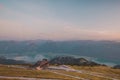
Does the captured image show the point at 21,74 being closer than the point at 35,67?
Yes

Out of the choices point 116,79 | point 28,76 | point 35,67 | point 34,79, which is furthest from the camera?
point 35,67

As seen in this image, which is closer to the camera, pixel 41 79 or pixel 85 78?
pixel 41 79

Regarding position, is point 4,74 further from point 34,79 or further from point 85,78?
point 85,78

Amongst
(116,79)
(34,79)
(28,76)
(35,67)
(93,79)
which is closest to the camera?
(34,79)

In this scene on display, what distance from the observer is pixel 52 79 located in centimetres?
7956

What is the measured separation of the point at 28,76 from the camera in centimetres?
8075

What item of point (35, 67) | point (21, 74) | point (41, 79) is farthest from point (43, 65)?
point (41, 79)

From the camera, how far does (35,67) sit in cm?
10575

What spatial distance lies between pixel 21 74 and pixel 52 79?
450 inches

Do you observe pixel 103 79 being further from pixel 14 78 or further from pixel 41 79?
pixel 14 78

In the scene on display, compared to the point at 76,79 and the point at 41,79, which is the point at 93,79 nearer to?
the point at 76,79

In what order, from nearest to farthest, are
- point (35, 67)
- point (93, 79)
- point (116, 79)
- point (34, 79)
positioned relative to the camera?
point (34, 79) → point (93, 79) → point (116, 79) → point (35, 67)

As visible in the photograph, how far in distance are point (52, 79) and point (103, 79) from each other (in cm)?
2272

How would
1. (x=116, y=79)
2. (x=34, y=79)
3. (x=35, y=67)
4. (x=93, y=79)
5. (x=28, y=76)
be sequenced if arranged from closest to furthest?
(x=34, y=79)
(x=28, y=76)
(x=93, y=79)
(x=116, y=79)
(x=35, y=67)
